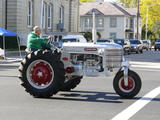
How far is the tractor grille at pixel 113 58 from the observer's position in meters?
11.5

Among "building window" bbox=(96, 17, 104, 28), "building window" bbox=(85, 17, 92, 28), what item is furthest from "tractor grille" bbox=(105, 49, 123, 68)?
"building window" bbox=(85, 17, 92, 28)

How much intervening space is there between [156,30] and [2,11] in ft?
191

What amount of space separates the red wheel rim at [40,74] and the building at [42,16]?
88.2 feet

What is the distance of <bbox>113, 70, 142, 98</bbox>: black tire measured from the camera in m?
11.2

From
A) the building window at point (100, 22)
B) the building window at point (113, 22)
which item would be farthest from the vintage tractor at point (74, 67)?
the building window at point (100, 22)

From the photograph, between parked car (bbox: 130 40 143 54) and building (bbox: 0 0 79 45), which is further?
parked car (bbox: 130 40 143 54)

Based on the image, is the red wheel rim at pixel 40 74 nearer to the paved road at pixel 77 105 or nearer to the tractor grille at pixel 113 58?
the paved road at pixel 77 105

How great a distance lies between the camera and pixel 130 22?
302 ft

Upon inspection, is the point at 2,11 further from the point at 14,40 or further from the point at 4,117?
the point at 4,117

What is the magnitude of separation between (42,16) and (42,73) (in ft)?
118

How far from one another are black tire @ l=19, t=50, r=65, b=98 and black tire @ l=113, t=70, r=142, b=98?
1445 mm

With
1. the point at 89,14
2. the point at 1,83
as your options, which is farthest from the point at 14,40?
the point at 89,14

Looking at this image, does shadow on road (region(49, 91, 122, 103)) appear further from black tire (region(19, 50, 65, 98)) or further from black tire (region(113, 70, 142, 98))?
black tire (region(19, 50, 65, 98))

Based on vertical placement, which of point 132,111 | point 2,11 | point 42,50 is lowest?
point 132,111
